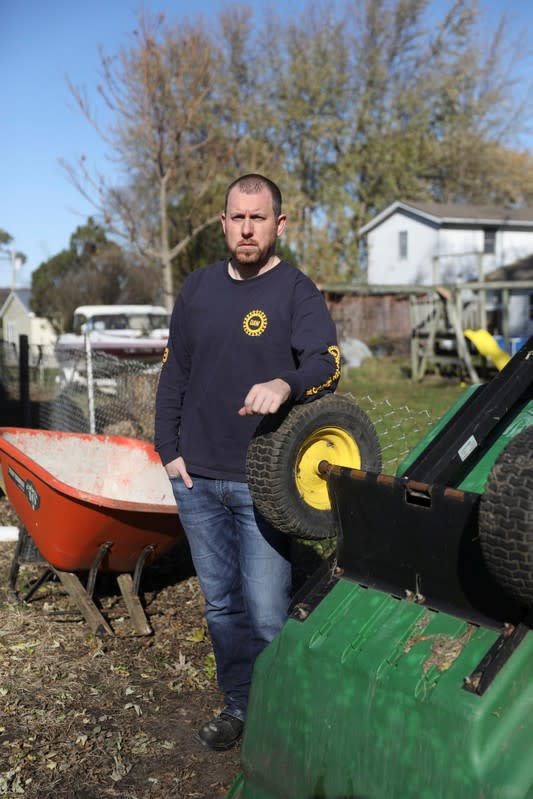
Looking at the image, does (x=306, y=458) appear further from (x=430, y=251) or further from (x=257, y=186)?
(x=430, y=251)

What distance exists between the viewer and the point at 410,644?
2.04 metres

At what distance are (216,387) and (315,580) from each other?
72 cm

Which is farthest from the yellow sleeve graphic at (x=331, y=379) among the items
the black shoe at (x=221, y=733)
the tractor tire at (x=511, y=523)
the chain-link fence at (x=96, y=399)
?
the chain-link fence at (x=96, y=399)

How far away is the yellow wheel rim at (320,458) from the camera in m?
2.38

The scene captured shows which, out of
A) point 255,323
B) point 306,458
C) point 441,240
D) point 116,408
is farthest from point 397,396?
point 441,240

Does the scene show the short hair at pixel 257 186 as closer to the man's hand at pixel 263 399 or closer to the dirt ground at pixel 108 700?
the man's hand at pixel 263 399

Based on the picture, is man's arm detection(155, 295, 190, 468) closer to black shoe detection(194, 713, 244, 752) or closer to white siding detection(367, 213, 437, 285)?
black shoe detection(194, 713, 244, 752)

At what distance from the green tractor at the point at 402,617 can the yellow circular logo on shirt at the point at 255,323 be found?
42cm

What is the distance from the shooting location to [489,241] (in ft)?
A: 115

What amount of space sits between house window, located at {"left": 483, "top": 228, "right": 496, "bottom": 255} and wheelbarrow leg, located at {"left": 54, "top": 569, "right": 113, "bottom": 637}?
33.5 metres

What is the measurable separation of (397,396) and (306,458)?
12.2 m

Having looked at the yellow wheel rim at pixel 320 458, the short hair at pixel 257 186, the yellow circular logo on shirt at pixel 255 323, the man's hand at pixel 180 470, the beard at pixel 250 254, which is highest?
the short hair at pixel 257 186

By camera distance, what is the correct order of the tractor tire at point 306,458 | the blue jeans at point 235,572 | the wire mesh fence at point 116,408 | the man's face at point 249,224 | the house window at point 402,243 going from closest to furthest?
A: the tractor tire at point 306,458, the man's face at point 249,224, the blue jeans at point 235,572, the wire mesh fence at point 116,408, the house window at point 402,243

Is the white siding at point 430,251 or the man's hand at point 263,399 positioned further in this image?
the white siding at point 430,251
